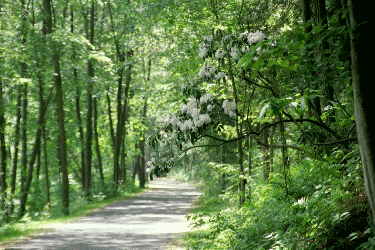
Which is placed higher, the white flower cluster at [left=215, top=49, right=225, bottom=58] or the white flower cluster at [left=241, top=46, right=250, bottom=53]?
the white flower cluster at [left=215, top=49, right=225, bottom=58]

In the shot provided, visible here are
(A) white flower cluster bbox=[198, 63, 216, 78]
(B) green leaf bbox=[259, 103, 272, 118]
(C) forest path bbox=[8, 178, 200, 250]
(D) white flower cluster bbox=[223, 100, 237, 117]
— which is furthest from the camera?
(C) forest path bbox=[8, 178, 200, 250]

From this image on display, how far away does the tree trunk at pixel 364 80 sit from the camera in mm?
3180

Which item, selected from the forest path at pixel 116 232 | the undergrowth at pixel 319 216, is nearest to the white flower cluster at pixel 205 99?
the undergrowth at pixel 319 216

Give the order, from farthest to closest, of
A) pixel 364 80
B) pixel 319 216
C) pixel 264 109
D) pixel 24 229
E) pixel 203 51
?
pixel 24 229
pixel 203 51
pixel 319 216
pixel 364 80
pixel 264 109

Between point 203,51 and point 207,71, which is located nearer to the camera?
point 207,71

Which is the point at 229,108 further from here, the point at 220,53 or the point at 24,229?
the point at 24,229

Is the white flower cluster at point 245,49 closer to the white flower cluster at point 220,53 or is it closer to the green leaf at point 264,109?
the white flower cluster at point 220,53

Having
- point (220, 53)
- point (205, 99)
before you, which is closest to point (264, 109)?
point (205, 99)

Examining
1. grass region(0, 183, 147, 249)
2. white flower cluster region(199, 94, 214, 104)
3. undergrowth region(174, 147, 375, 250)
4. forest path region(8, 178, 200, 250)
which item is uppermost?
white flower cluster region(199, 94, 214, 104)

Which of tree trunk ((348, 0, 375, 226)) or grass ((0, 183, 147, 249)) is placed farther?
→ grass ((0, 183, 147, 249))

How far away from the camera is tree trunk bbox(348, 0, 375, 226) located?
3180mm

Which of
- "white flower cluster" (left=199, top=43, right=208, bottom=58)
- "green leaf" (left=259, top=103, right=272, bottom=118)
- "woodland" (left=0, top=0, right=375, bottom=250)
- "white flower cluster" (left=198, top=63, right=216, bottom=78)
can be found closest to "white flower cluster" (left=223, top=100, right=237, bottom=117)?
"woodland" (left=0, top=0, right=375, bottom=250)

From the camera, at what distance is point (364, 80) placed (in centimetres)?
322

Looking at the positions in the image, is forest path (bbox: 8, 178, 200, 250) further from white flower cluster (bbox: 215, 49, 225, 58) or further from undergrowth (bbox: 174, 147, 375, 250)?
white flower cluster (bbox: 215, 49, 225, 58)
